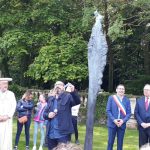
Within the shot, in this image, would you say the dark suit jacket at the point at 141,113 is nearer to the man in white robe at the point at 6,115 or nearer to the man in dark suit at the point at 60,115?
the man in dark suit at the point at 60,115

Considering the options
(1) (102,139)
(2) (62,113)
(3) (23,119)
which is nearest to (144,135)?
(2) (62,113)

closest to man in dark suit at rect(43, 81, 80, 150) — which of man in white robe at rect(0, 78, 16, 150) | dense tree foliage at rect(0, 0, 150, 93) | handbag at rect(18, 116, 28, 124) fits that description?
man in white robe at rect(0, 78, 16, 150)

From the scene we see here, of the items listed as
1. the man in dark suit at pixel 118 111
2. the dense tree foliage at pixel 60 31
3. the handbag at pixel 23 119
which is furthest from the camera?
the dense tree foliage at pixel 60 31

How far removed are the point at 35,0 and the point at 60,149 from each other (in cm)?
1925

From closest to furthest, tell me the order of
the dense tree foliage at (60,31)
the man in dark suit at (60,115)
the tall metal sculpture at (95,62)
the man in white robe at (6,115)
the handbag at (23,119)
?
the tall metal sculpture at (95,62) < the man in dark suit at (60,115) < the man in white robe at (6,115) < the handbag at (23,119) < the dense tree foliage at (60,31)

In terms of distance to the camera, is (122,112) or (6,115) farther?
(122,112)

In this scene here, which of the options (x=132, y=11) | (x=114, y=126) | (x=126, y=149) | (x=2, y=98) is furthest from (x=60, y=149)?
(x=132, y=11)

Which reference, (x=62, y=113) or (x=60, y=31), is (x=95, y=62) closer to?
(x=62, y=113)

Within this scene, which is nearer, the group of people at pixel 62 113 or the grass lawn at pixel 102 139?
the group of people at pixel 62 113

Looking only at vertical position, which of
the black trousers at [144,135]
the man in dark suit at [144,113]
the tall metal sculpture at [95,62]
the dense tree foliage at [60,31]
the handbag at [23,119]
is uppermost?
the dense tree foliage at [60,31]

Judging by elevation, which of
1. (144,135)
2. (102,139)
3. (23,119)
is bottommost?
(102,139)

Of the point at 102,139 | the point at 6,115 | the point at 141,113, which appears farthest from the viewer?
the point at 102,139

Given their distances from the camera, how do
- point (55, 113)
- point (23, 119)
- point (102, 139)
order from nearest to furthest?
point (55, 113)
point (23, 119)
point (102, 139)

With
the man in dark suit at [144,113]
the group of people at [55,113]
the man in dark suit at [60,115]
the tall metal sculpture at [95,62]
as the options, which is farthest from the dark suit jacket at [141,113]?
the tall metal sculpture at [95,62]
